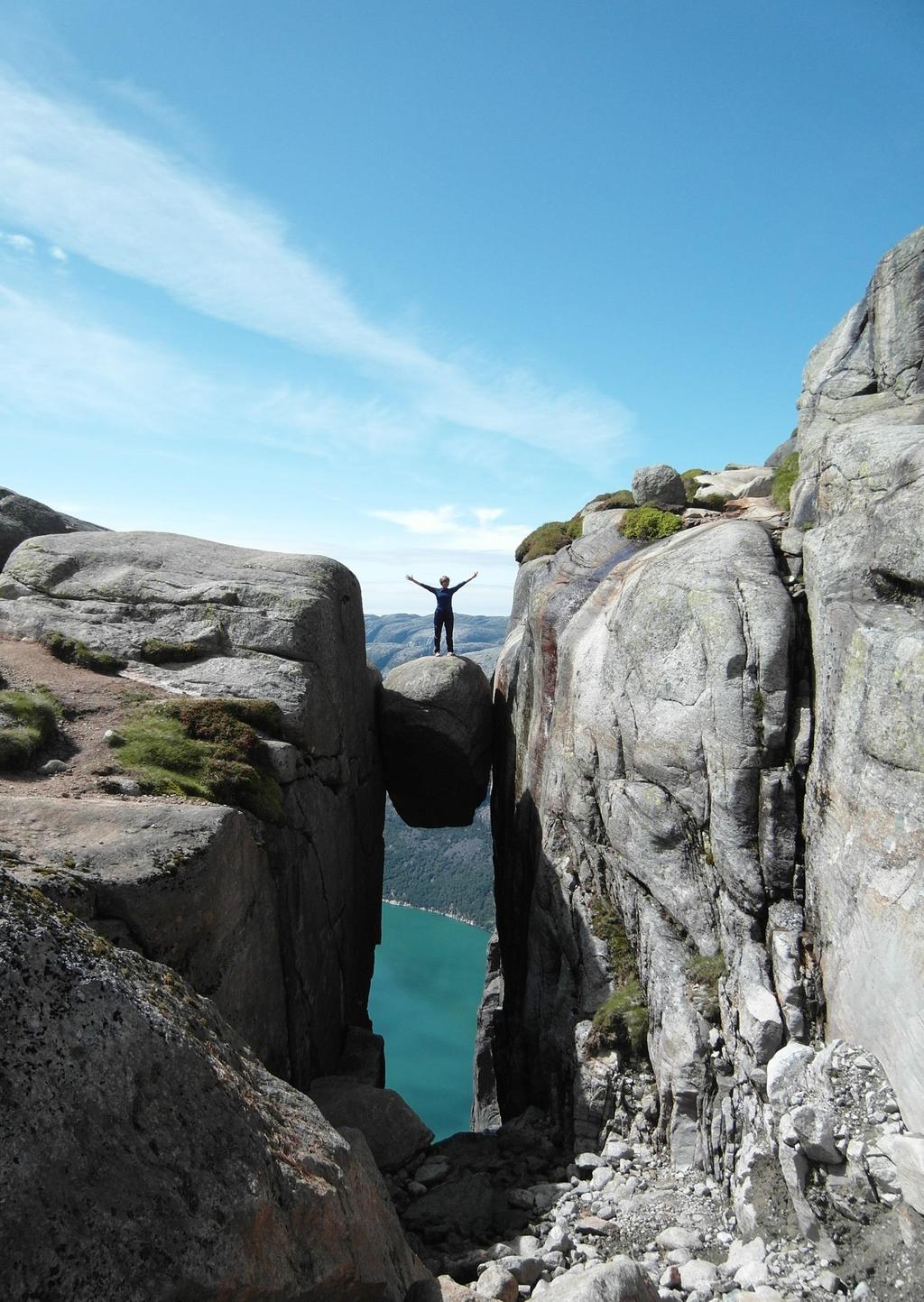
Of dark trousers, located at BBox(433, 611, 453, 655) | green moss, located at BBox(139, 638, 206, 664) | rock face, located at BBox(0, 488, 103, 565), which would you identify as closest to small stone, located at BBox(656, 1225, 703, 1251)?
green moss, located at BBox(139, 638, 206, 664)

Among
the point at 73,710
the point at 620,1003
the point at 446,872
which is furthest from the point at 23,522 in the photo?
the point at 446,872

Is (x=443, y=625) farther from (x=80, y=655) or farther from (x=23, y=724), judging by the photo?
(x=23, y=724)

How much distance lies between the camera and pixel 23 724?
56.4 ft

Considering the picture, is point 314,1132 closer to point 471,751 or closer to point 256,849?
point 256,849

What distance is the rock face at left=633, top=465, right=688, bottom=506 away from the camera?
29.9m

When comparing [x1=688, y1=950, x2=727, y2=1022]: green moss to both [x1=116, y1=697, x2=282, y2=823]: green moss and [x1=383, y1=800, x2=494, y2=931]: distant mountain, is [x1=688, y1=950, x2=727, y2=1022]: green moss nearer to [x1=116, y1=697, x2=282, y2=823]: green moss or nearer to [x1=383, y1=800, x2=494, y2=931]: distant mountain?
[x1=116, y1=697, x2=282, y2=823]: green moss

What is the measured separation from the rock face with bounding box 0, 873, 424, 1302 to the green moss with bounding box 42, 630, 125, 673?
1632cm

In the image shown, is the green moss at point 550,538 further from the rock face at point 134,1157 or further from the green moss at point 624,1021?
the rock face at point 134,1157

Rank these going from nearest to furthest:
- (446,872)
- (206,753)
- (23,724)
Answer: (23,724)
(206,753)
(446,872)

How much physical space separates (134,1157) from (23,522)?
31.2 metres

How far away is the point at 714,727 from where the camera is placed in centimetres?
1808

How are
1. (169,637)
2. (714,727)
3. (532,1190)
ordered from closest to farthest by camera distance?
(532,1190), (714,727), (169,637)

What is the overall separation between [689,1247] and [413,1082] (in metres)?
57.3

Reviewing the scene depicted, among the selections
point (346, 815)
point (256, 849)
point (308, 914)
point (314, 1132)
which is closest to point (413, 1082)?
point (346, 815)
